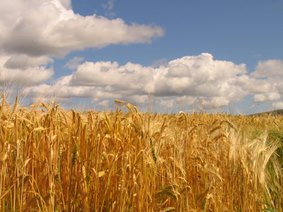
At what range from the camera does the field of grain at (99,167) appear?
3490 millimetres

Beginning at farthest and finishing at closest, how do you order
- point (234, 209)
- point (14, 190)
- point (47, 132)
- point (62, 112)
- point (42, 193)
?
point (234, 209) → point (62, 112) → point (47, 132) → point (42, 193) → point (14, 190)

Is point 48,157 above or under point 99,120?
under

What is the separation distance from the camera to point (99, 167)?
3791 millimetres

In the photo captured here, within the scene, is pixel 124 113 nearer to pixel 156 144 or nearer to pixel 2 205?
pixel 156 144

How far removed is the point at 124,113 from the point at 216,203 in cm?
135

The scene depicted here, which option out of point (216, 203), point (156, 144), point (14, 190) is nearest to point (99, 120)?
point (156, 144)

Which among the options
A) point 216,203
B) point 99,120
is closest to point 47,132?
point 99,120

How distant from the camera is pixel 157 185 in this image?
4.30 meters

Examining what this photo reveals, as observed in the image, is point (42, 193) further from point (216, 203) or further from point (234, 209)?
point (234, 209)

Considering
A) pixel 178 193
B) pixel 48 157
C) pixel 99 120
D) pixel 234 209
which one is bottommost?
pixel 234 209

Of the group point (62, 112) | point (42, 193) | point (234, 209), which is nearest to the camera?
point (42, 193)

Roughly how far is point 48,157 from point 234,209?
2.26 metres

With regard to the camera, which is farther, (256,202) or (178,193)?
(256,202)

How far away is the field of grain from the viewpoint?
3.49 metres
